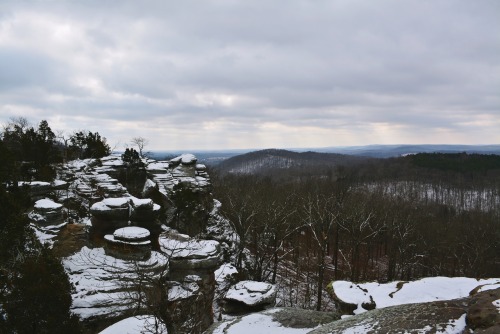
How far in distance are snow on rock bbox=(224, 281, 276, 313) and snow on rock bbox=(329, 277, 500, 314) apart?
15.4 ft

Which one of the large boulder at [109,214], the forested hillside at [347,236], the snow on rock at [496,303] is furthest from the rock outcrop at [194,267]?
the snow on rock at [496,303]

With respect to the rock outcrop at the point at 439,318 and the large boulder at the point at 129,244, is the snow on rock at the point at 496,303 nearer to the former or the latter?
the rock outcrop at the point at 439,318

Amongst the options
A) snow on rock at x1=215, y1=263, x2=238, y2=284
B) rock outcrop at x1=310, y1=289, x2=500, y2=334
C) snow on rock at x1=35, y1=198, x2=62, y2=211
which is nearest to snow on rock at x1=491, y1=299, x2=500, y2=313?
rock outcrop at x1=310, y1=289, x2=500, y2=334

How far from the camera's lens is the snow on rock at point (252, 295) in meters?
15.9

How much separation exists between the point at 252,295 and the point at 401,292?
7.36 m

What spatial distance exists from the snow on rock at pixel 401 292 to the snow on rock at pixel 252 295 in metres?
4.70

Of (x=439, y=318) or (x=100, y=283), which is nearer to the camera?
(x=439, y=318)

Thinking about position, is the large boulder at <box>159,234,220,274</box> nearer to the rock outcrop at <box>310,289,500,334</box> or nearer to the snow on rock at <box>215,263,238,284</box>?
the snow on rock at <box>215,263,238,284</box>

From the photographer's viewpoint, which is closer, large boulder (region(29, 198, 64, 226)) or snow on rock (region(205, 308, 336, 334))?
snow on rock (region(205, 308, 336, 334))

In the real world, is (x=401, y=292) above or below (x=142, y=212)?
below

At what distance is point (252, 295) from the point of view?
16156 mm

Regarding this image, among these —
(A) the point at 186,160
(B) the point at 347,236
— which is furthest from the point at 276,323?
(B) the point at 347,236

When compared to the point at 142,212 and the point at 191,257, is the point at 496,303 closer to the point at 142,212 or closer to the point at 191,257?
the point at 191,257

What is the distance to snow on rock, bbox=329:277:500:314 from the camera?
11.2 metres
